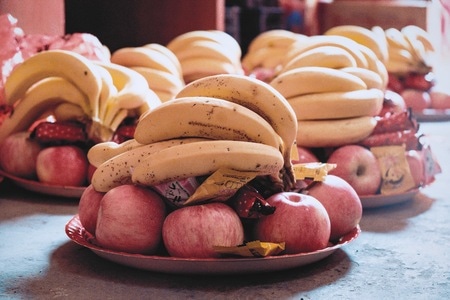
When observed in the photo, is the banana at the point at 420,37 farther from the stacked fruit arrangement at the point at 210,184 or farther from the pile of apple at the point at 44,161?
the stacked fruit arrangement at the point at 210,184

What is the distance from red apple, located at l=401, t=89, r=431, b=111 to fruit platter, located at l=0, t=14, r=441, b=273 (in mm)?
1830

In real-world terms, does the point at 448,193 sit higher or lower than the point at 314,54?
lower

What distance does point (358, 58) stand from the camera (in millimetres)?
2336

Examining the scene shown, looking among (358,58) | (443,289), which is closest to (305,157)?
(358,58)

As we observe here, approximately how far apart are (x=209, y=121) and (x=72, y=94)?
91 cm

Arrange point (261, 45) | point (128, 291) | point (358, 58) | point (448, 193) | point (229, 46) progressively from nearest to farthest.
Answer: point (128, 291), point (448, 193), point (358, 58), point (229, 46), point (261, 45)

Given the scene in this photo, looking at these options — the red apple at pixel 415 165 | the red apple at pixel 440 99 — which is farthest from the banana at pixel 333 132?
the red apple at pixel 440 99

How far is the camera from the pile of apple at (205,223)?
1271 millimetres

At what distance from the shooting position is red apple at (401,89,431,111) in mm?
4168

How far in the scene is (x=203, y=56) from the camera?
316 cm

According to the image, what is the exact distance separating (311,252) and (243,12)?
4600mm

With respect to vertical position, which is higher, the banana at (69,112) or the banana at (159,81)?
Answer: the banana at (69,112)

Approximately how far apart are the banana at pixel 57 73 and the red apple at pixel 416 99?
2.54m

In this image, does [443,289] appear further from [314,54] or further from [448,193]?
[314,54]
